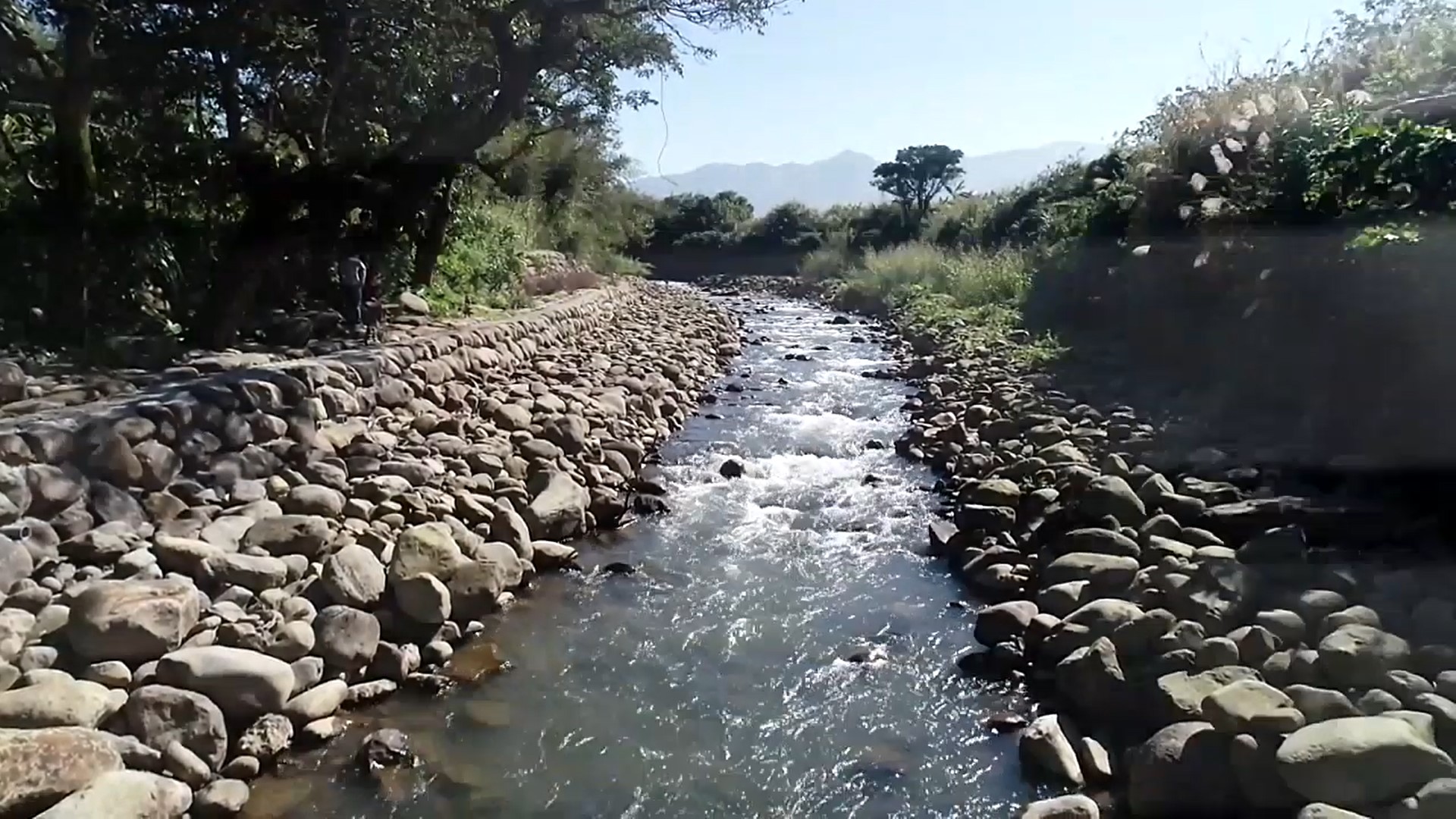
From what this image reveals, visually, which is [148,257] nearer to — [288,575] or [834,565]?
[288,575]

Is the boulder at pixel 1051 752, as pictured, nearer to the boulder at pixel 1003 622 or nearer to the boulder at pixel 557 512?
the boulder at pixel 1003 622

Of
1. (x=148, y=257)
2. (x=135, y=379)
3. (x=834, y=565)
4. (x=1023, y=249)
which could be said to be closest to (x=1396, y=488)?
(x=834, y=565)

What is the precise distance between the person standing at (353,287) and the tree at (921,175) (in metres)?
38.8

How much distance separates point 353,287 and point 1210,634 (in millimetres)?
8094

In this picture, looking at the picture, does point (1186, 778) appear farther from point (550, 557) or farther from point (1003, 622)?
point (550, 557)

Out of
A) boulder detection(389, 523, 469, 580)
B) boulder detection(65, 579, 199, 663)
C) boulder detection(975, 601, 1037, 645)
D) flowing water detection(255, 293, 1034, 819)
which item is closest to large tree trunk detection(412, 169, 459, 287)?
flowing water detection(255, 293, 1034, 819)

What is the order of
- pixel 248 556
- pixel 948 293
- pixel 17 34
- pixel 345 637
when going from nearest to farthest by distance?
pixel 345 637, pixel 248 556, pixel 17 34, pixel 948 293

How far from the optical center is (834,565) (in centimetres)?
723

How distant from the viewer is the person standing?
973cm

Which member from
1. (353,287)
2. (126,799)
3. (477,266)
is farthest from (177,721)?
(477,266)

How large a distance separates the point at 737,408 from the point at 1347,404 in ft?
24.3

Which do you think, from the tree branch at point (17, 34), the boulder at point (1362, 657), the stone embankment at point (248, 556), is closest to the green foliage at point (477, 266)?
the stone embankment at point (248, 556)

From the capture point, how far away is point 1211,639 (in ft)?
15.3

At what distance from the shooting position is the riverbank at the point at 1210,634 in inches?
144
